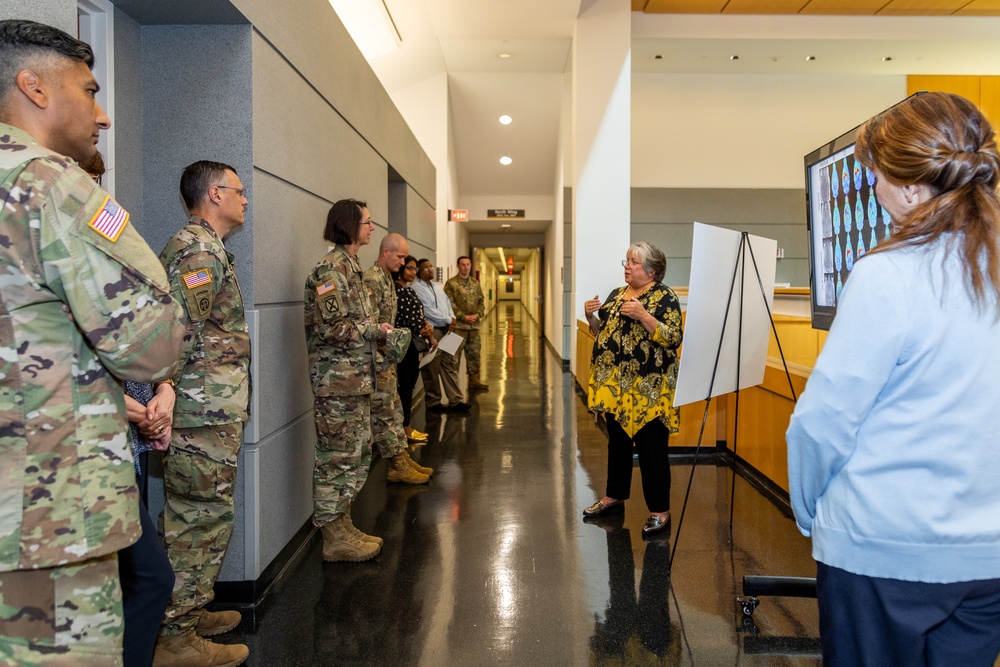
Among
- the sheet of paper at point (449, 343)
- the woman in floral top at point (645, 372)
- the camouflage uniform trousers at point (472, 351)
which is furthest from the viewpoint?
the camouflage uniform trousers at point (472, 351)

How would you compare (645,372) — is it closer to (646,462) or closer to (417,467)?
(646,462)

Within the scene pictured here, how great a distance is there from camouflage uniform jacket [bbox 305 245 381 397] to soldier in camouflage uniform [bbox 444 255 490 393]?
14.9 feet

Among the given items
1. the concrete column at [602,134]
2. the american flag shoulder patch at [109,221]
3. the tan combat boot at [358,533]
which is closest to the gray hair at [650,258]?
the tan combat boot at [358,533]

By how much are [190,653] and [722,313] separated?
2.41m

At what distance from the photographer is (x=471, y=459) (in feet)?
17.3

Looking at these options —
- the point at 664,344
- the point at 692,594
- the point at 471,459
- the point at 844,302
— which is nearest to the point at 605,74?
the point at 471,459

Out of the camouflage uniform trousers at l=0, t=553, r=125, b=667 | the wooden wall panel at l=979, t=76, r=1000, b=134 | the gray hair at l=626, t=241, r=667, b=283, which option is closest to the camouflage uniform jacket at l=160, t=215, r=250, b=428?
the camouflage uniform trousers at l=0, t=553, r=125, b=667

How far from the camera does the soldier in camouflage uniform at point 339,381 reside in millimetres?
3146

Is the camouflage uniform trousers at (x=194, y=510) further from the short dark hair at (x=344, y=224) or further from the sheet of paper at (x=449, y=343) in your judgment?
the sheet of paper at (x=449, y=343)

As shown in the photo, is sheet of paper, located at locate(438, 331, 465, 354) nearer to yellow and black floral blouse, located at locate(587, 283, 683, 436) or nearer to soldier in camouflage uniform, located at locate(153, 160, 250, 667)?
yellow and black floral blouse, located at locate(587, 283, 683, 436)

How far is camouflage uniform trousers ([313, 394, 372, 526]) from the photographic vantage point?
321 centimetres

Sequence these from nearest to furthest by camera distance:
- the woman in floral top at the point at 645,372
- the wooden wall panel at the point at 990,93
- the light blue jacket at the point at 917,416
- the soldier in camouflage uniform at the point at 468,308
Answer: the light blue jacket at the point at 917,416
the woman in floral top at the point at 645,372
the soldier in camouflage uniform at the point at 468,308
the wooden wall panel at the point at 990,93

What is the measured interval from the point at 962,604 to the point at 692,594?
6.12ft

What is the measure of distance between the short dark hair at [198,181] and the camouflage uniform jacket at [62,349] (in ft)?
4.27
